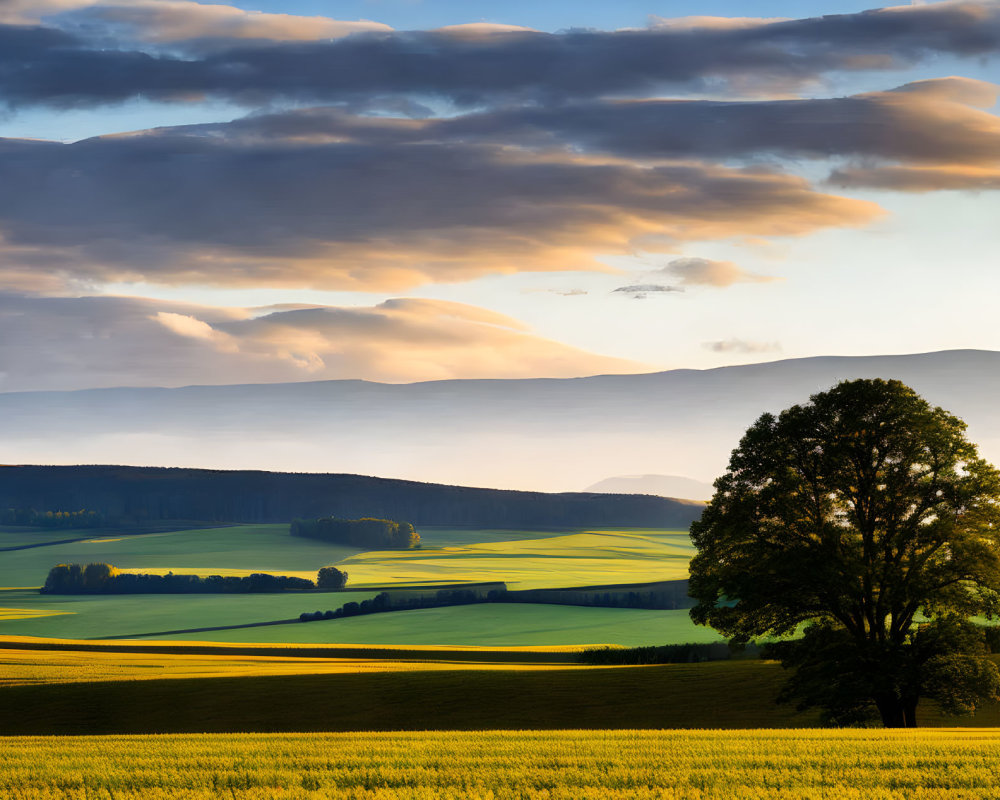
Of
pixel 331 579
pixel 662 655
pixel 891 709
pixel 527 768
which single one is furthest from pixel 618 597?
pixel 527 768

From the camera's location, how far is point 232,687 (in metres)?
46.5

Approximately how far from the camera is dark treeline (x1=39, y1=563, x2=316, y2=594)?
586 ft

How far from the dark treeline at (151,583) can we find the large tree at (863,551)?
147339mm

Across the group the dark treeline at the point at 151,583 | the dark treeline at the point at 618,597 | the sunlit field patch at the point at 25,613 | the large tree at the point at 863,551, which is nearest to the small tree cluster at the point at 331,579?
the dark treeline at the point at 151,583

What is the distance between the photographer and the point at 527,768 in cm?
2130

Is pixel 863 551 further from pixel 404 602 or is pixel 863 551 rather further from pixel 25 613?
pixel 25 613

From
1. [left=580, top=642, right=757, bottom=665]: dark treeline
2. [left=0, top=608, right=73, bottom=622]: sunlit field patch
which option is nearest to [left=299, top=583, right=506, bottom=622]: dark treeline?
[left=0, top=608, right=73, bottom=622]: sunlit field patch

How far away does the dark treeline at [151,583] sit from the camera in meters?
179

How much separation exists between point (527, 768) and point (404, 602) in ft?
401

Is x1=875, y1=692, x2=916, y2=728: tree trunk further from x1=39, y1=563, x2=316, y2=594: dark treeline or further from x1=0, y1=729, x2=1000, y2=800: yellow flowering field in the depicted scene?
x1=39, y1=563, x2=316, y2=594: dark treeline

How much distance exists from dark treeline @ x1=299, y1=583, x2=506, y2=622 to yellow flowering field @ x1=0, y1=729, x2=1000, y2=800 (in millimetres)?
106011

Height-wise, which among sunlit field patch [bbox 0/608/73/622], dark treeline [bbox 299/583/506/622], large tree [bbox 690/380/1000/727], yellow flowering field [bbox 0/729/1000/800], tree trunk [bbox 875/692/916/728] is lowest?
sunlit field patch [bbox 0/608/73/622]

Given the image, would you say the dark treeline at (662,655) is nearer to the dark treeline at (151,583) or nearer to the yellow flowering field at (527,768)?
the yellow flowering field at (527,768)

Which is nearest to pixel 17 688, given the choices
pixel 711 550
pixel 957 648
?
pixel 711 550
